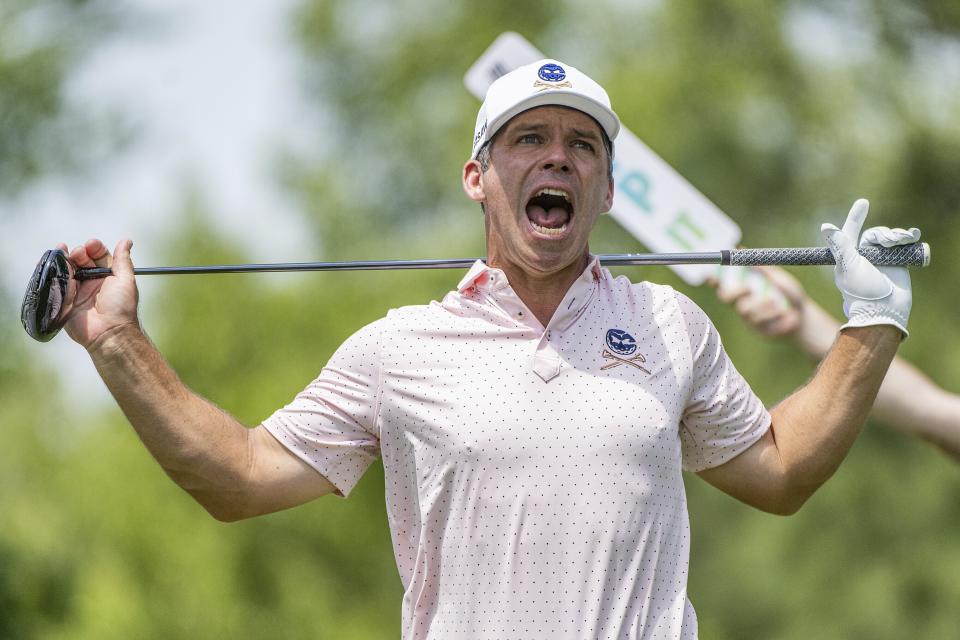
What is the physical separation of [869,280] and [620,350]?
0.60 meters

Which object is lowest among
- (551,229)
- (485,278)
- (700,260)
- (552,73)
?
(485,278)

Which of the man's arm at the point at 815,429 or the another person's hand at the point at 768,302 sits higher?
the another person's hand at the point at 768,302

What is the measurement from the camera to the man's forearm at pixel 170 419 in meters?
3.79

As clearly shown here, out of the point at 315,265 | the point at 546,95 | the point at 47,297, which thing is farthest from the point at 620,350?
the point at 47,297

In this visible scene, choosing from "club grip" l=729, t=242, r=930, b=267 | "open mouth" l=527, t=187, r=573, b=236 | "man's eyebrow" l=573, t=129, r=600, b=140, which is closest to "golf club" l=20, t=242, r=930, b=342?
"club grip" l=729, t=242, r=930, b=267

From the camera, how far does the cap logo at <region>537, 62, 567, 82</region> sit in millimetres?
3998

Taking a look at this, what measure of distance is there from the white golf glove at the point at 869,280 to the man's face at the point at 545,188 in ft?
1.81

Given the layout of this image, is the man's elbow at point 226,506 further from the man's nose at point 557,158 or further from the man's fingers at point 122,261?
the man's nose at point 557,158

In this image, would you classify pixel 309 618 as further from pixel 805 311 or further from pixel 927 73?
pixel 805 311

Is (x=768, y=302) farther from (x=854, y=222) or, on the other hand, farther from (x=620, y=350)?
(x=620, y=350)

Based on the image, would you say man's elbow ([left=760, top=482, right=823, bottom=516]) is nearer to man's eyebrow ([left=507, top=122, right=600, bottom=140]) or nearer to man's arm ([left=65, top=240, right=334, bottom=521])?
man's eyebrow ([left=507, top=122, right=600, bottom=140])

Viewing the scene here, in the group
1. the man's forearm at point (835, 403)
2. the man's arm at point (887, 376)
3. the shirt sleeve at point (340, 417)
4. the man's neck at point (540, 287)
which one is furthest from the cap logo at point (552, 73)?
the man's arm at point (887, 376)

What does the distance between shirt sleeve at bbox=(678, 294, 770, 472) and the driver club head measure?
141 cm

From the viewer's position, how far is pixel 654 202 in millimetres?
5512
